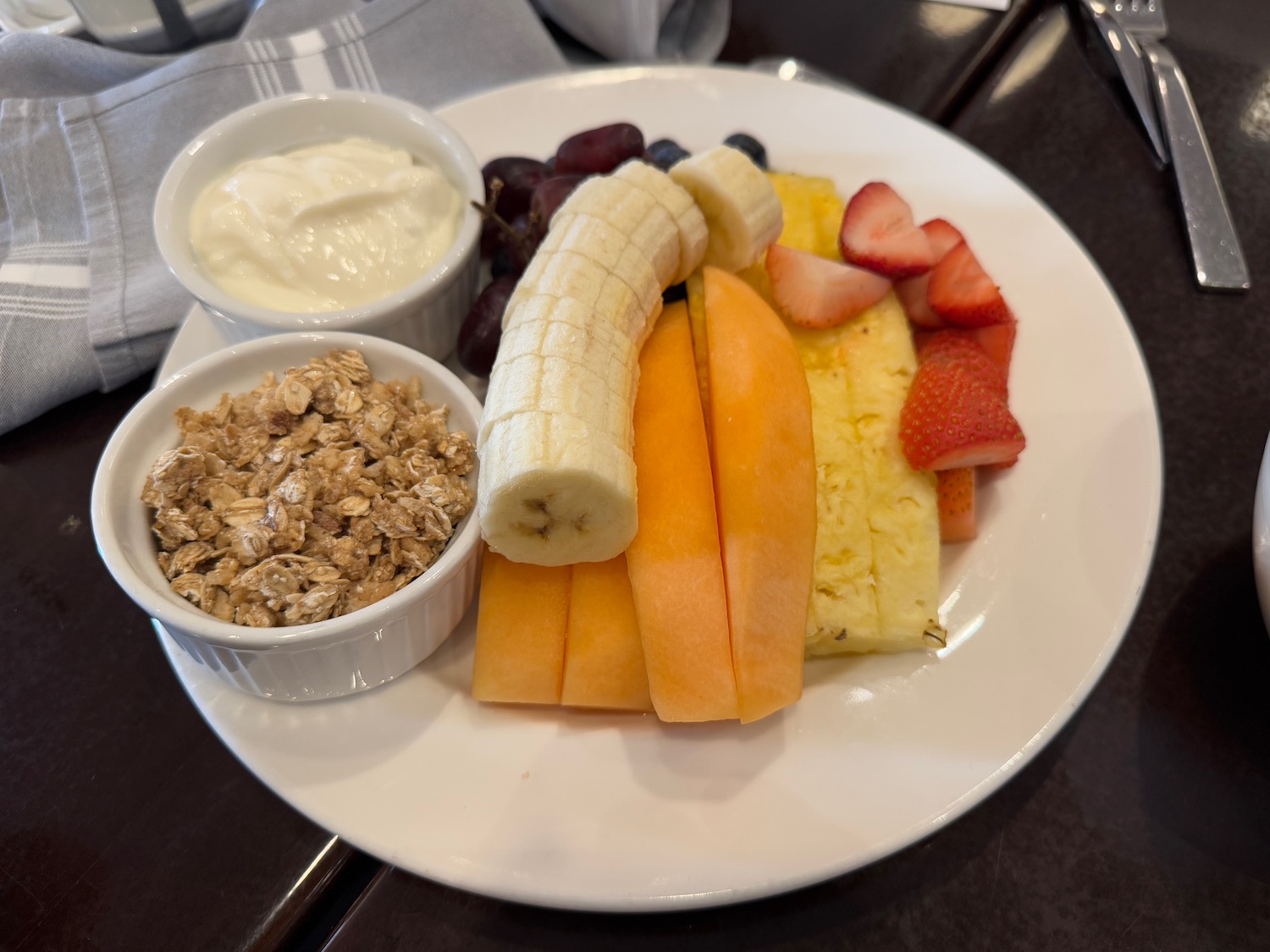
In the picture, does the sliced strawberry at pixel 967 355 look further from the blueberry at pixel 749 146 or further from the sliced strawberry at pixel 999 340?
the blueberry at pixel 749 146

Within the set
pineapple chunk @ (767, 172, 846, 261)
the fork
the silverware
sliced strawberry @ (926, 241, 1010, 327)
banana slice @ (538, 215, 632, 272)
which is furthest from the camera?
the silverware

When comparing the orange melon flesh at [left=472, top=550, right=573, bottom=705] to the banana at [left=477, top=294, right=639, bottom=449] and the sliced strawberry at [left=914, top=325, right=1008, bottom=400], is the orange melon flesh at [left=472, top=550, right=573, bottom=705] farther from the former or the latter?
the sliced strawberry at [left=914, top=325, right=1008, bottom=400]

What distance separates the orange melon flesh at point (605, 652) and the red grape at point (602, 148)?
0.75m

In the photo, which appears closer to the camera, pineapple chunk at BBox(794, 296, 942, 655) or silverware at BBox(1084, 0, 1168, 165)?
pineapple chunk at BBox(794, 296, 942, 655)

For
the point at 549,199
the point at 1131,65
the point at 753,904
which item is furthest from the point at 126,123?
the point at 1131,65

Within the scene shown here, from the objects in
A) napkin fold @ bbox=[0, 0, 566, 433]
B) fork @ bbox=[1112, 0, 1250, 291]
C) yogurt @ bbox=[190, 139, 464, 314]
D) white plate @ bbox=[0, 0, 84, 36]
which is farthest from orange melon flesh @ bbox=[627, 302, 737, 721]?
white plate @ bbox=[0, 0, 84, 36]

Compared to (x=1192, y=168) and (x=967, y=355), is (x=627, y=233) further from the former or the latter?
(x=1192, y=168)

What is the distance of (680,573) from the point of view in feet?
3.33

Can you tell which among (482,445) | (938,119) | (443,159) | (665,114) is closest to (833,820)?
(482,445)

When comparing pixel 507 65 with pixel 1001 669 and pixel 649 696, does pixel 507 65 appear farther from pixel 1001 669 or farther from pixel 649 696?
pixel 1001 669

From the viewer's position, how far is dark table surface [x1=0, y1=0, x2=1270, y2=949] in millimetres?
1021

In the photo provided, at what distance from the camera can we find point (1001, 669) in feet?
3.44

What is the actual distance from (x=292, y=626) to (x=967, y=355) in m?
1.00

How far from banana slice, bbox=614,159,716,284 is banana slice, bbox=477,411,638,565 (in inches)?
16.1
